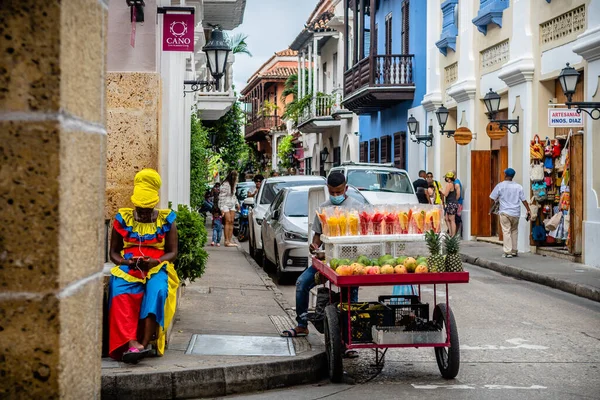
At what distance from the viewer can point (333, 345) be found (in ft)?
24.5

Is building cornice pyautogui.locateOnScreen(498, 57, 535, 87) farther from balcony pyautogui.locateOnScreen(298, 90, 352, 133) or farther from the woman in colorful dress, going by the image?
balcony pyautogui.locateOnScreen(298, 90, 352, 133)

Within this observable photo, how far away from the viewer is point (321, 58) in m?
48.2

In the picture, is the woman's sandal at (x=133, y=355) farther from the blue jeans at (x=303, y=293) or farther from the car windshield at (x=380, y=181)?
the car windshield at (x=380, y=181)

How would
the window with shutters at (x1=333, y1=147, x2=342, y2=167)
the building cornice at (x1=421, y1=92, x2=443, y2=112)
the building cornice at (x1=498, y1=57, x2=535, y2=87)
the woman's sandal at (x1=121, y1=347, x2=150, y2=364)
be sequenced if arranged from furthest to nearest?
the window with shutters at (x1=333, y1=147, x2=342, y2=167) < the building cornice at (x1=421, y1=92, x2=443, y2=112) < the building cornice at (x1=498, y1=57, x2=535, y2=87) < the woman's sandal at (x1=121, y1=347, x2=150, y2=364)

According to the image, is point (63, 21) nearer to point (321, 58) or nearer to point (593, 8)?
point (593, 8)

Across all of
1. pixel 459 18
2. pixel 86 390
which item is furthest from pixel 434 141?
pixel 86 390

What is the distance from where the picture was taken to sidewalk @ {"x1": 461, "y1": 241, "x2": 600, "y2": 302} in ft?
47.1

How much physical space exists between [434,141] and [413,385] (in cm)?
2223

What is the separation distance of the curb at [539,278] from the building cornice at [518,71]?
13.3ft

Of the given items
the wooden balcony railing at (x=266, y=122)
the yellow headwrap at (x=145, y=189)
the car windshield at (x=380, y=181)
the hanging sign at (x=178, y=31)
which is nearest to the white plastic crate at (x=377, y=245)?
the yellow headwrap at (x=145, y=189)

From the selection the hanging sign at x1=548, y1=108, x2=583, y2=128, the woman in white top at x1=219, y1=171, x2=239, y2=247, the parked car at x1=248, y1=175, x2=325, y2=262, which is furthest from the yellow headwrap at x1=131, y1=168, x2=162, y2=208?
the woman in white top at x1=219, y1=171, x2=239, y2=247

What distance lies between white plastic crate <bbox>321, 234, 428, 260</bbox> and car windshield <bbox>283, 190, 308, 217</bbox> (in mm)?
8407

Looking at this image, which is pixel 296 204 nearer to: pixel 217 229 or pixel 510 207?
pixel 510 207

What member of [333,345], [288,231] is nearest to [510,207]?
[288,231]
